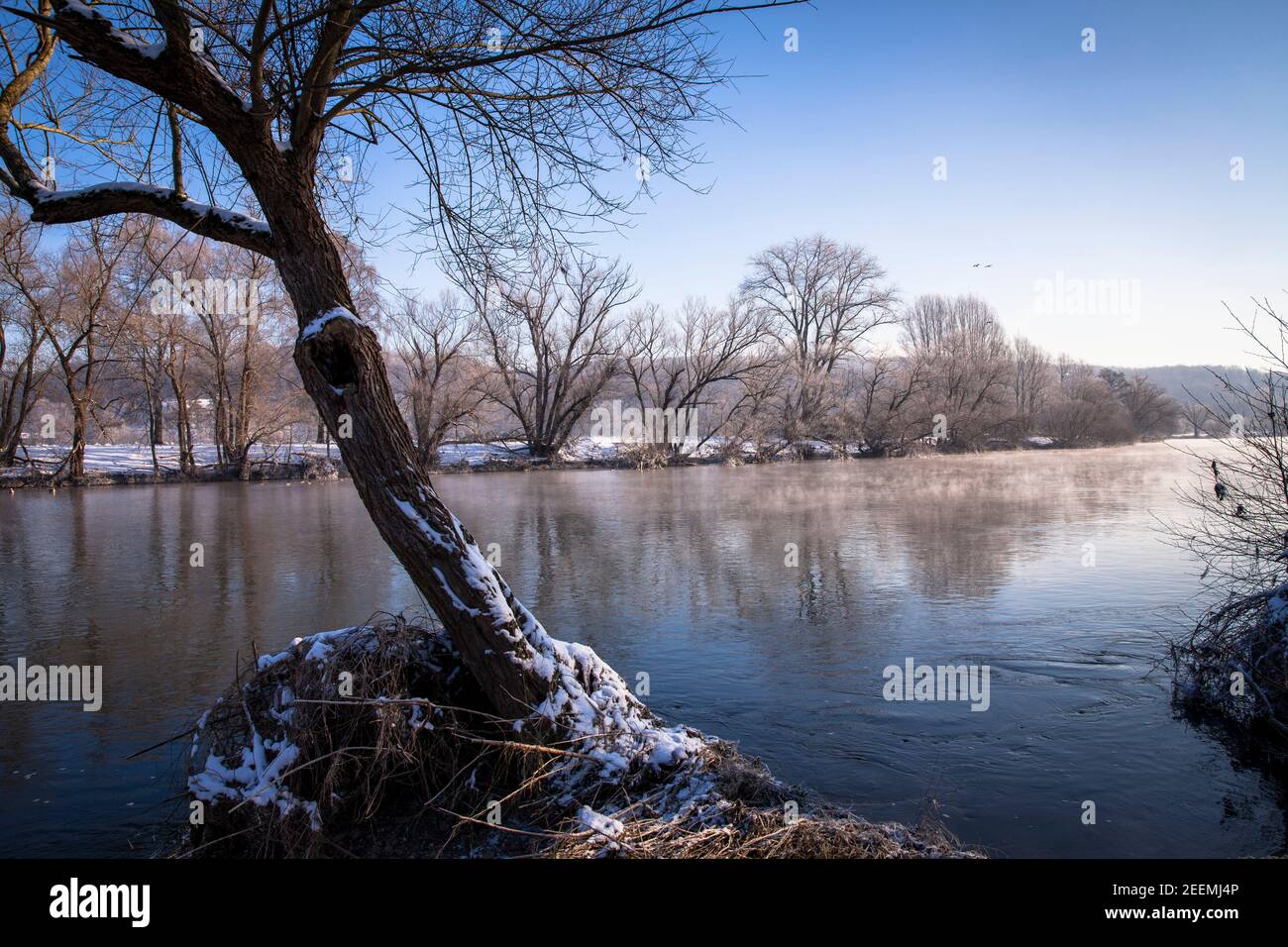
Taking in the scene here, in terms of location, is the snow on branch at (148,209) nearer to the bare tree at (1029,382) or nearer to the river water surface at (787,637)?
the river water surface at (787,637)

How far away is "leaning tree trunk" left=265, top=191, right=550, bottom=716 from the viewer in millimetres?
4918

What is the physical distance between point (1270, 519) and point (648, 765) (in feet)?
19.2

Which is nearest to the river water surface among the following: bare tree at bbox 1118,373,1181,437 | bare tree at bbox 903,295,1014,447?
bare tree at bbox 903,295,1014,447

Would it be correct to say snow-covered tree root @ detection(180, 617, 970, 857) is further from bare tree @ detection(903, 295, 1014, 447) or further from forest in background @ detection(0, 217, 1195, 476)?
bare tree @ detection(903, 295, 1014, 447)

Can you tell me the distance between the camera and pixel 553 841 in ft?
13.5

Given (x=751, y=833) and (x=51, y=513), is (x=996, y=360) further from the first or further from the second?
(x=751, y=833)

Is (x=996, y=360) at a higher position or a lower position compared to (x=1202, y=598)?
higher

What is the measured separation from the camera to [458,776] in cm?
482

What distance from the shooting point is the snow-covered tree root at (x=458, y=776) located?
4.11m

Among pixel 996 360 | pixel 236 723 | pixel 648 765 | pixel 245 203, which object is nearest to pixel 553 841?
pixel 648 765

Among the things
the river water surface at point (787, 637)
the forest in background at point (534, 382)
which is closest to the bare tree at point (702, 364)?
the forest in background at point (534, 382)

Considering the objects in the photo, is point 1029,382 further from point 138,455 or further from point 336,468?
point 138,455

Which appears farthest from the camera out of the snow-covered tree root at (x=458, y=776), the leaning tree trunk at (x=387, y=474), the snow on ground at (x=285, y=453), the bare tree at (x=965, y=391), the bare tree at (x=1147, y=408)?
the bare tree at (x=1147, y=408)

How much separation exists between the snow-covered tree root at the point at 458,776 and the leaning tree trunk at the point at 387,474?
0.29m
